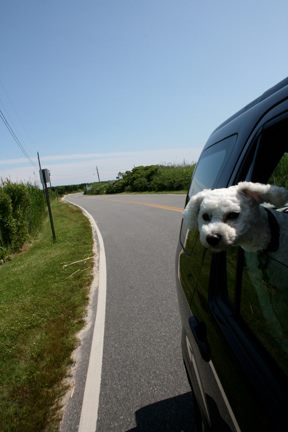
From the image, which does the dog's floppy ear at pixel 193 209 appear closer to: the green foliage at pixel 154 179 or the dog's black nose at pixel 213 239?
the dog's black nose at pixel 213 239

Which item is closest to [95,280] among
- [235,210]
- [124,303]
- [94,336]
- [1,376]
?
[124,303]

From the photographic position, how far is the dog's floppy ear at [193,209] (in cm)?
194

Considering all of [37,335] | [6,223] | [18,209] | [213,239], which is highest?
[213,239]

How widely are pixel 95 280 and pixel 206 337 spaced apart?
21.6ft

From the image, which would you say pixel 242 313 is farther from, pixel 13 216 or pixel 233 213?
pixel 13 216

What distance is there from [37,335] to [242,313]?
4545mm

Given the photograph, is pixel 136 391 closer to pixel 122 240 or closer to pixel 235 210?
pixel 235 210

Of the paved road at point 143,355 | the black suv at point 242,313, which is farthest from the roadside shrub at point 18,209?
the black suv at point 242,313

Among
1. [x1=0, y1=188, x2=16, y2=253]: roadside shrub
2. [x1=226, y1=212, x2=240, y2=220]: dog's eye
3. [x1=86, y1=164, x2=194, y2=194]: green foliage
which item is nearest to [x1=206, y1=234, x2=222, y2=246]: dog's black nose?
[x1=226, y1=212, x2=240, y2=220]: dog's eye

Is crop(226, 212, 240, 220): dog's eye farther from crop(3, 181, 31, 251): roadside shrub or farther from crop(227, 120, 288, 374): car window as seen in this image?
crop(3, 181, 31, 251): roadside shrub

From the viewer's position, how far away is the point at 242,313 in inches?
71.2

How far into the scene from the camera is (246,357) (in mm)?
1551

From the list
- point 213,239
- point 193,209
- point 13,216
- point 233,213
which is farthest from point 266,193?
point 13,216

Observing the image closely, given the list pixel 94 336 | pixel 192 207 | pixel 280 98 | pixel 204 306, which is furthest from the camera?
pixel 94 336
